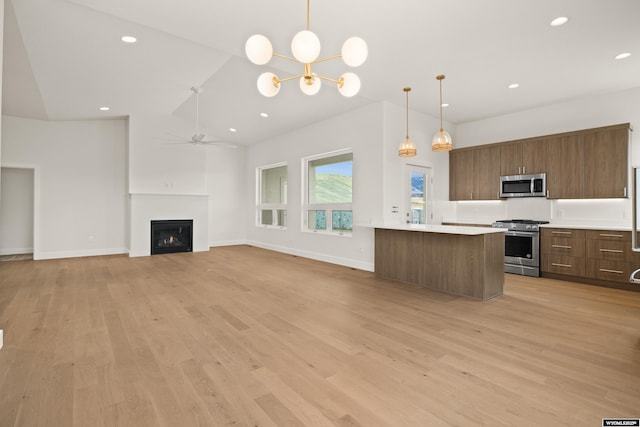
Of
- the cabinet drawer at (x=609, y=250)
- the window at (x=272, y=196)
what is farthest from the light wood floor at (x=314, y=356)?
the window at (x=272, y=196)

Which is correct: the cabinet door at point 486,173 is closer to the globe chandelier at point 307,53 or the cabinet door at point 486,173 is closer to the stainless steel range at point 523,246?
the stainless steel range at point 523,246

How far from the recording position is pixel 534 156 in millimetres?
5438

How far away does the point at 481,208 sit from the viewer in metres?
6.41

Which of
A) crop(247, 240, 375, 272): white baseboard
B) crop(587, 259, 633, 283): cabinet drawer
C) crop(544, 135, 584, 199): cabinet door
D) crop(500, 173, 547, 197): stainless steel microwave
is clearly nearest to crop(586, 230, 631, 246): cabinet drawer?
crop(587, 259, 633, 283): cabinet drawer

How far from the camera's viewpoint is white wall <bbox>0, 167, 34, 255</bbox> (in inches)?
279

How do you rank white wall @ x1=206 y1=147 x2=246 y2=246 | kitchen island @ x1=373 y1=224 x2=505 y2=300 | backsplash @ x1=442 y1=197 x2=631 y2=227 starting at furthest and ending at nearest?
white wall @ x1=206 y1=147 x2=246 y2=246
backsplash @ x1=442 y1=197 x2=631 y2=227
kitchen island @ x1=373 y1=224 x2=505 y2=300

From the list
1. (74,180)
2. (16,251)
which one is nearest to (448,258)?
(74,180)

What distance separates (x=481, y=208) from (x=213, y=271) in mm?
5337

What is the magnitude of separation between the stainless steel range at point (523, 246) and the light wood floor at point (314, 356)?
0.78 meters

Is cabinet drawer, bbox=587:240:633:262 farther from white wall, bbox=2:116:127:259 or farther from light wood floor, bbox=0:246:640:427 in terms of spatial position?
white wall, bbox=2:116:127:259

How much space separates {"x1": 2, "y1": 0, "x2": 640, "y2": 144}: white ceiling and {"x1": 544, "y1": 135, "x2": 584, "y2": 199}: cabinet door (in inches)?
29.2

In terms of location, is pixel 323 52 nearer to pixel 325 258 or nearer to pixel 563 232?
pixel 325 258

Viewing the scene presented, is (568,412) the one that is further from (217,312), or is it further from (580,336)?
(217,312)

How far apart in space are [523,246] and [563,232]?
60cm
